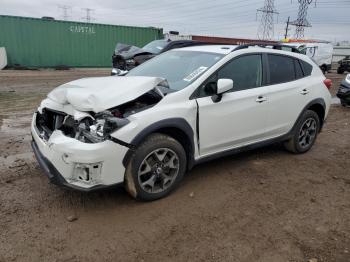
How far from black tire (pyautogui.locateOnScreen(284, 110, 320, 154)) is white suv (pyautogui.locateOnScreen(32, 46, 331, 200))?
0.16 ft

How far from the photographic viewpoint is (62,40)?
2142cm

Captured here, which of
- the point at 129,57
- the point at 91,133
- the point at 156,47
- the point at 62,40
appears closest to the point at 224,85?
the point at 91,133

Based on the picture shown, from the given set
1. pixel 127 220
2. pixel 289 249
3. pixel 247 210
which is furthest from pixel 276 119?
pixel 127 220

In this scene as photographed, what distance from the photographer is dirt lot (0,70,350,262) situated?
2967 millimetres

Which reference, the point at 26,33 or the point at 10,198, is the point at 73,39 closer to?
the point at 26,33

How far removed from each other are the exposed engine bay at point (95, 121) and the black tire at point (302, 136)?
2.57 meters

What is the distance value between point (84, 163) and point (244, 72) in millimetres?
2396

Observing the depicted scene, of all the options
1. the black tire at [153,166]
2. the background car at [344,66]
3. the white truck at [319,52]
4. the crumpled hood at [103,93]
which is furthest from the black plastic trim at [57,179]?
the background car at [344,66]

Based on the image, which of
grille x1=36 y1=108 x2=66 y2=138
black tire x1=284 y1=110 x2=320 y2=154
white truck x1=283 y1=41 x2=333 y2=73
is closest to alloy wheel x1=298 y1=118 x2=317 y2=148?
black tire x1=284 y1=110 x2=320 y2=154

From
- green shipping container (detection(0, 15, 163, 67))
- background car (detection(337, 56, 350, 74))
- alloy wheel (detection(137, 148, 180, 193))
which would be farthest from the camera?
background car (detection(337, 56, 350, 74))

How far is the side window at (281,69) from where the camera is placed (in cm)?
487

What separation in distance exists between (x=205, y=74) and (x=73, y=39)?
64.3 feet

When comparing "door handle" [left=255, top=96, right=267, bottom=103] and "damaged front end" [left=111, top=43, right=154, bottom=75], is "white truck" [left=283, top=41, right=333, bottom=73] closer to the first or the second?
"damaged front end" [left=111, top=43, right=154, bottom=75]

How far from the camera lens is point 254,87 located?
4.58m
